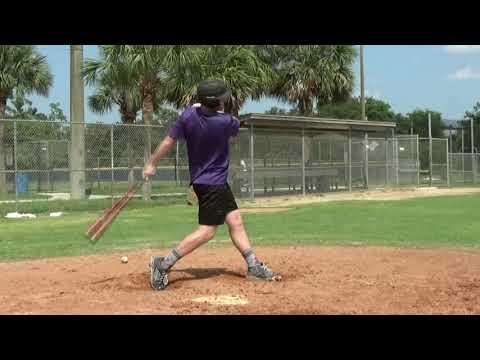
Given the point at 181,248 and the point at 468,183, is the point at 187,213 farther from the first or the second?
the point at 468,183

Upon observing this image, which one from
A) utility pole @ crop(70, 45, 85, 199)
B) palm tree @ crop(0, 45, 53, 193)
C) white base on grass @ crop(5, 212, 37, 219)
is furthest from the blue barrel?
white base on grass @ crop(5, 212, 37, 219)

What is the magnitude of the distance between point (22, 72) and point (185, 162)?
875 cm

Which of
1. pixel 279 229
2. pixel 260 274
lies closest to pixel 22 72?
pixel 279 229

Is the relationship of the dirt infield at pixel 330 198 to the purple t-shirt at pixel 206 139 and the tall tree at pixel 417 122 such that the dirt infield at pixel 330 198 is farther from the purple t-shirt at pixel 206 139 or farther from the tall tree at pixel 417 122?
the tall tree at pixel 417 122

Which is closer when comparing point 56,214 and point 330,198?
point 56,214

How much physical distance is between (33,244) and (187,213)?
19.6ft

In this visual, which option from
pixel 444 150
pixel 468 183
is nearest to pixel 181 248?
pixel 444 150

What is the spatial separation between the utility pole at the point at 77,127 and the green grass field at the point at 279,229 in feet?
Result: 5.88

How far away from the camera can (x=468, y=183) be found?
32.8 meters

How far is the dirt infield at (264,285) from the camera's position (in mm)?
4434

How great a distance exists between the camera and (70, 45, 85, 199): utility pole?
1766cm

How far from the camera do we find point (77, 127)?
18.6 metres

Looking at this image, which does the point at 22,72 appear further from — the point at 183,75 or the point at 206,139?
the point at 206,139

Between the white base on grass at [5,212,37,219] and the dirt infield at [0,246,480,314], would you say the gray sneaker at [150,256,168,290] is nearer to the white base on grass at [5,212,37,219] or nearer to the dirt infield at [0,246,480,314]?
the dirt infield at [0,246,480,314]
